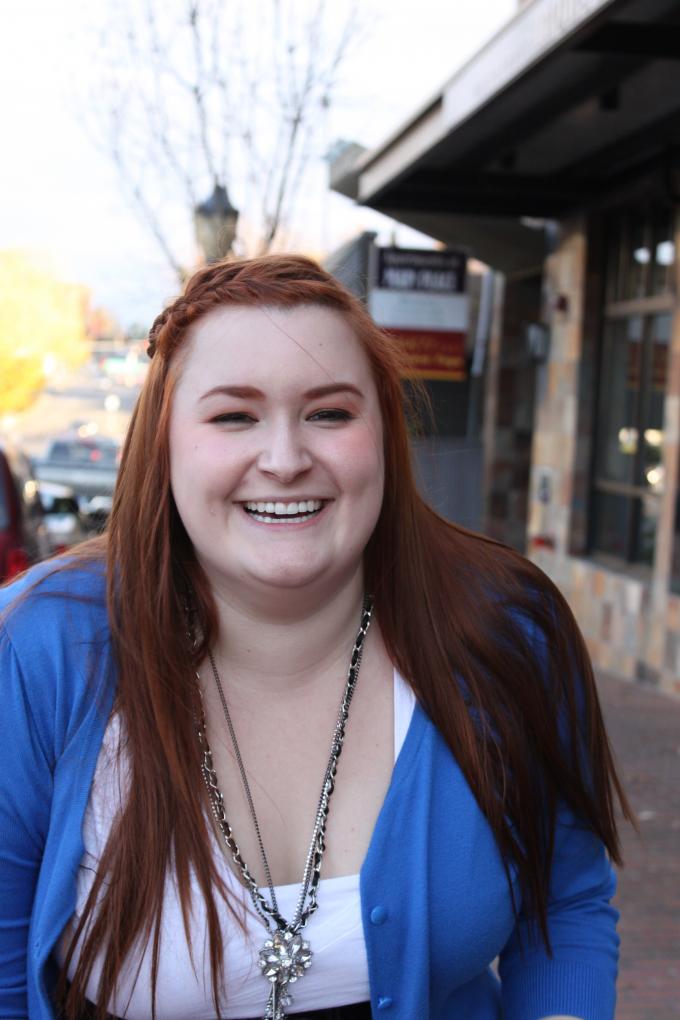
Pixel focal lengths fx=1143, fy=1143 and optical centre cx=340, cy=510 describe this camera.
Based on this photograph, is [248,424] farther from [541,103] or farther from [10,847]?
[541,103]

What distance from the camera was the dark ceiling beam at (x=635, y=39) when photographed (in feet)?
19.6

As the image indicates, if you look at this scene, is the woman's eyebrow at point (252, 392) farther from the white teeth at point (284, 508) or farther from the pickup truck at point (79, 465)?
the pickup truck at point (79, 465)

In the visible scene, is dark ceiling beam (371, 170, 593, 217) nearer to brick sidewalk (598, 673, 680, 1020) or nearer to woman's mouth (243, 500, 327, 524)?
brick sidewalk (598, 673, 680, 1020)

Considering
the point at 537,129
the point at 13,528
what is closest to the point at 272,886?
the point at 13,528

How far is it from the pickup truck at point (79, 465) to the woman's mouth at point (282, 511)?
52.8ft

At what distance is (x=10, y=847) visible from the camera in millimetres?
1660

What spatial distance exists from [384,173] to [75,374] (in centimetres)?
6753

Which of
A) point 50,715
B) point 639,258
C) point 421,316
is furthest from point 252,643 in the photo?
point 421,316

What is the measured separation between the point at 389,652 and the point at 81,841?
0.60m

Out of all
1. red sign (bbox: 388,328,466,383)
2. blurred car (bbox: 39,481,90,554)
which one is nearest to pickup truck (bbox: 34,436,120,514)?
blurred car (bbox: 39,481,90,554)

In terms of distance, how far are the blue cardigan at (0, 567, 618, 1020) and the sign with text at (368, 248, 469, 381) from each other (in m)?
10.4

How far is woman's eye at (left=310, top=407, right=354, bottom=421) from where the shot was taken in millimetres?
1788

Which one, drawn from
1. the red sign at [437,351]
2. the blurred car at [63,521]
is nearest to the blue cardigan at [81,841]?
the blurred car at [63,521]

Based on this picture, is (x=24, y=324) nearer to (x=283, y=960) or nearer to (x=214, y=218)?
(x=214, y=218)
